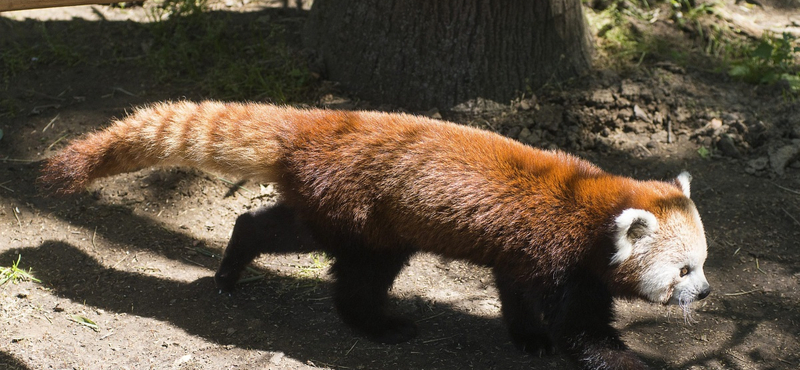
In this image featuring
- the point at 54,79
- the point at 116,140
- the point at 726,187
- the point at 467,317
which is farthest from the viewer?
the point at 54,79

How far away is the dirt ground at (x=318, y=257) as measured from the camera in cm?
380

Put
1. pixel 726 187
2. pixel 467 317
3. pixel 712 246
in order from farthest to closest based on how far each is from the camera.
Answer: pixel 726 187 → pixel 712 246 → pixel 467 317

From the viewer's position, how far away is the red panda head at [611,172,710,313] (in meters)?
3.40

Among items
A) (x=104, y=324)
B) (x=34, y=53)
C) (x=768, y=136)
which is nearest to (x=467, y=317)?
(x=104, y=324)

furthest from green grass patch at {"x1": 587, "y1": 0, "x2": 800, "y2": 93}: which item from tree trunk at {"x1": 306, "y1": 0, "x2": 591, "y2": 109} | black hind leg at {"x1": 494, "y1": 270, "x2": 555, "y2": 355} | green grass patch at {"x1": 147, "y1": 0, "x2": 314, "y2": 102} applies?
black hind leg at {"x1": 494, "y1": 270, "x2": 555, "y2": 355}

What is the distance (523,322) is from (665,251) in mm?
872

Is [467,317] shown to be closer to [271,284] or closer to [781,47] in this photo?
[271,284]

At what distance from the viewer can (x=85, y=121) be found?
17.7ft

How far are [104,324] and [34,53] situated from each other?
3299mm

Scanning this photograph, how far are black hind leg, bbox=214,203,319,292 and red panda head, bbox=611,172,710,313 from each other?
1.62 metres

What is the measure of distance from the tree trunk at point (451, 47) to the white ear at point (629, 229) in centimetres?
226

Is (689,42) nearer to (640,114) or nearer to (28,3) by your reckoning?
(640,114)

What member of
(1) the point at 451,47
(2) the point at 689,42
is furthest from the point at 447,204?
(2) the point at 689,42

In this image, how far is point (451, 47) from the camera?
17.5ft
